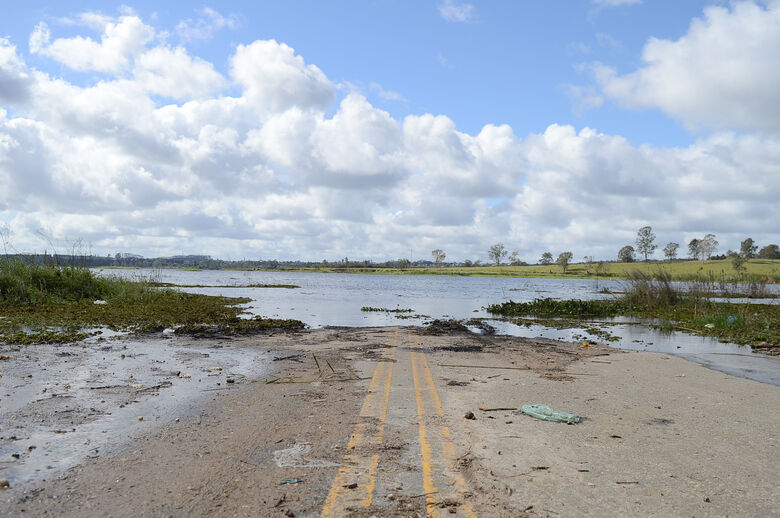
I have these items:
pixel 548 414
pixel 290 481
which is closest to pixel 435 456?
pixel 290 481

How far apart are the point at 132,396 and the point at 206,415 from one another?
1.69 meters

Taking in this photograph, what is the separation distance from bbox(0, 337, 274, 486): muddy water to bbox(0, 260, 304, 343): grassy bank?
2.49m

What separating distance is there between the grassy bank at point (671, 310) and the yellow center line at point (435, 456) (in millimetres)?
14941

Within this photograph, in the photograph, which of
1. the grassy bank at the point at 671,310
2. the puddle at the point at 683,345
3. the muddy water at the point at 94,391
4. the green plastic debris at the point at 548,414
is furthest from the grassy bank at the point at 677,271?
the muddy water at the point at 94,391

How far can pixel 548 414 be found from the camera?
6.52 metres

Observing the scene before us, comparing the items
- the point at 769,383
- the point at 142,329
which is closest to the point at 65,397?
the point at 142,329

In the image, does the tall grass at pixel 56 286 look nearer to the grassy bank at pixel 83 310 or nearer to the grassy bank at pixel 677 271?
the grassy bank at pixel 83 310

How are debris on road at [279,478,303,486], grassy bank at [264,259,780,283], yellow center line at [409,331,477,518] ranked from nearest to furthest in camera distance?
yellow center line at [409,331,477,518]
debris on road at [279,478,303,486]
grassy bank at [264,259,780,283]

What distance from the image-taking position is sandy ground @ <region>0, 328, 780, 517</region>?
3990 millimetres

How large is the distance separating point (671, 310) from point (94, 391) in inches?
1075

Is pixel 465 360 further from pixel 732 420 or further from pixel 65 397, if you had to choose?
pixel 65 397

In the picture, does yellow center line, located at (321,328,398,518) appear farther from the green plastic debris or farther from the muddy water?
the muddy water

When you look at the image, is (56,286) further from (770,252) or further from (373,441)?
(770,252)

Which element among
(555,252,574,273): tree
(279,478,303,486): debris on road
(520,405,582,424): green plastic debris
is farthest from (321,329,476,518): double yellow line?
(555,252,574,273): tree
